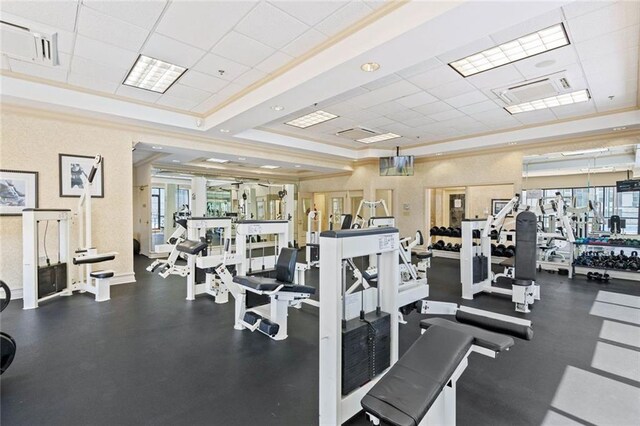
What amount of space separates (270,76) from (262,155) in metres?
3.52

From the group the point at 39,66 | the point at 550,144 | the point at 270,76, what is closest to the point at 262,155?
the point at 270,76

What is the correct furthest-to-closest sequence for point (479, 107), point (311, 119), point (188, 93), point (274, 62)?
1. point (311, 119)
2. point (479, 107)
3. point (188, 93)
4. point (274, 62)

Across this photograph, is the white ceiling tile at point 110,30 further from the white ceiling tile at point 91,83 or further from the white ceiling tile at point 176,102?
the white ceiling tile at point 176,102

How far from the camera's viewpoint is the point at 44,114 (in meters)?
4.52

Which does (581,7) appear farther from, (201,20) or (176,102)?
(176,102)

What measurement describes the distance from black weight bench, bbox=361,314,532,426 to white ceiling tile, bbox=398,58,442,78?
10.1 ft

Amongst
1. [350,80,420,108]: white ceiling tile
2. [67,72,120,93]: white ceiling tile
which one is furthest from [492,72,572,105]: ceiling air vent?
[67,72,120,93]: white ceiling tile

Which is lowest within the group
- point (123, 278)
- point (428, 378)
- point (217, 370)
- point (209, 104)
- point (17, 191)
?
point (217, 370)

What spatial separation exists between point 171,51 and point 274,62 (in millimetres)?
1124

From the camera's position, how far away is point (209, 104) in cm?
490

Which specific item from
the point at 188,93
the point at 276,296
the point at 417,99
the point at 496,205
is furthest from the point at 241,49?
the point at 496,205

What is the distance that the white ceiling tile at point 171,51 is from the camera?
3.13m

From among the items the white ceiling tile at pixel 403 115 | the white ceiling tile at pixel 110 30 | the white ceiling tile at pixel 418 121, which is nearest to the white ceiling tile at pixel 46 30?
the white ceiling tile at pixel 110 30

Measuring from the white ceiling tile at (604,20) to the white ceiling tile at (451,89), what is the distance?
129 cm
